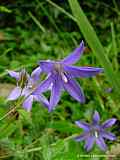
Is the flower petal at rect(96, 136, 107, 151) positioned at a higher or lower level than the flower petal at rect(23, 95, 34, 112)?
lower

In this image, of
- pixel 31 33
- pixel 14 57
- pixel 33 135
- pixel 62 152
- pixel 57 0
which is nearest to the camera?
pixel 62 152

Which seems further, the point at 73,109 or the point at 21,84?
the point at 73,109

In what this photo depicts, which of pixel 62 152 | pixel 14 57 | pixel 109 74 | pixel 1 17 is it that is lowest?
pixel 62 152

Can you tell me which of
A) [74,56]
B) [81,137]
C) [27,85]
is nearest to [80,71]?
[74,56]

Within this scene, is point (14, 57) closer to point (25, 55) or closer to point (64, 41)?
point (25, 55)

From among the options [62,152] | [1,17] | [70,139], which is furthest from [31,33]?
[62,152]

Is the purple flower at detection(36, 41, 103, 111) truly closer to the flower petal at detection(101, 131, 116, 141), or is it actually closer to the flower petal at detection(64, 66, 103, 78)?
the flower petal at detection(64, 66, 103, 78)

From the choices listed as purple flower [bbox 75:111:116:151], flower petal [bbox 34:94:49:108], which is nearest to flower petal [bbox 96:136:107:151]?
purple flower [bbox 75:111:116:151]
